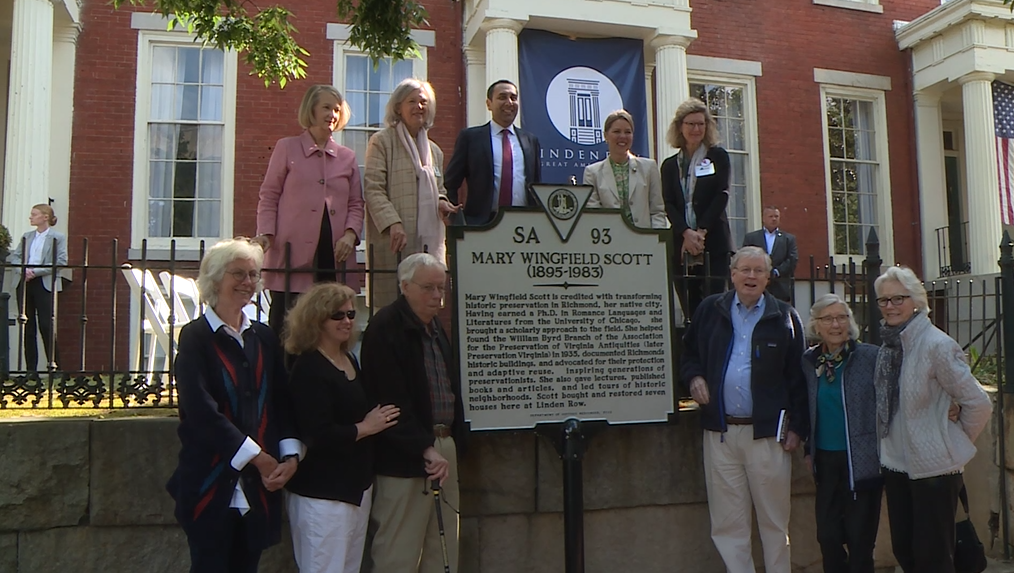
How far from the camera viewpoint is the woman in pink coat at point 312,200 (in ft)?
16.5

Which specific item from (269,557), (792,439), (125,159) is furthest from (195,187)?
(792,439)

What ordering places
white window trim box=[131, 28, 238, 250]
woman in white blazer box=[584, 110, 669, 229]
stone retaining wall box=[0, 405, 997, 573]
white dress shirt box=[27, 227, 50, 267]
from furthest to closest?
white window trim box=[131, 28, 238, 250] < white dress shirt box=[27, 227, 50, 267] < woman in white blazer box=[584, 110, 669, 229] < stone retaining wall box=[0, 405, 997, 573]

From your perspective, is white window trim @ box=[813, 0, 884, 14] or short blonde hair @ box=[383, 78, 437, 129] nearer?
short blonde hair @ box=[383, 78, 437, 129]

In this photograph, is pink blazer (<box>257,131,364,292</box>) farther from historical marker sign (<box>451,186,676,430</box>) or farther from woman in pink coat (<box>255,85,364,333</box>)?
historical marker sign (<box>451,186,676,430</box>)

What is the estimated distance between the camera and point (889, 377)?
14.5 feet

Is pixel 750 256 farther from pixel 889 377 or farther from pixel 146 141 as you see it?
pixel 146 141

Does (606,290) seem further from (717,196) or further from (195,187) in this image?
(195,187)

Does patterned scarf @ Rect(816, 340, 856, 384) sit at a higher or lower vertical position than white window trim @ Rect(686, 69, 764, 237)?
lower

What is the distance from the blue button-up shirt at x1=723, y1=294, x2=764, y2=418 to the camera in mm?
4508

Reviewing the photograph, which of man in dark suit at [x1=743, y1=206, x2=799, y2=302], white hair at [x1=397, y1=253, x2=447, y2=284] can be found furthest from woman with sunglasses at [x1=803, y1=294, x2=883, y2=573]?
man in dark suit at [x1=743, y1=206, x2=799, y2=302]

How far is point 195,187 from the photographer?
453 inches

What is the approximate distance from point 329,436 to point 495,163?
226cm

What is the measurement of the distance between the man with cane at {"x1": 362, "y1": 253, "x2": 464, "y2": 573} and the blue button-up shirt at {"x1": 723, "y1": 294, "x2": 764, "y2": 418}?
153 centimetres

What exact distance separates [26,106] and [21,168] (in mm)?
752
